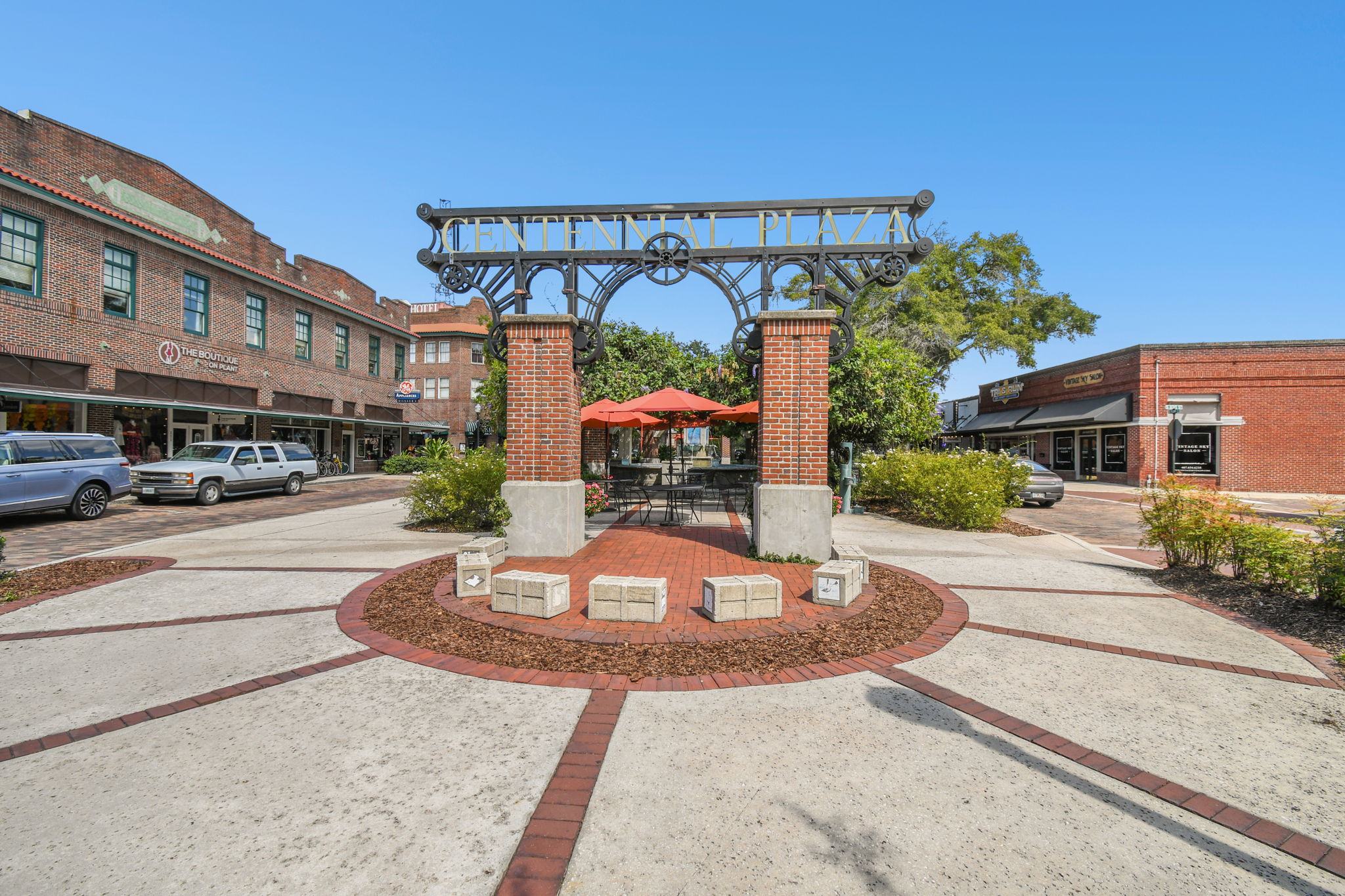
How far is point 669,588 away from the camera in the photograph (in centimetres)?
602

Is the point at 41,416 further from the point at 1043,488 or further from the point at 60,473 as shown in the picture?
the point at 1043,488

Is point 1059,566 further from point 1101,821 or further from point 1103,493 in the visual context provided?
point 1103,493

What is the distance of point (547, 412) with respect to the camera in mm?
7652

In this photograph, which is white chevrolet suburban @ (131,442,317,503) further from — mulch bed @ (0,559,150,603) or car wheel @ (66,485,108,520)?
mulch bed @ (0,559,150,603)

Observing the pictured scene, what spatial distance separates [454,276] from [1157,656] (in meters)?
8.64

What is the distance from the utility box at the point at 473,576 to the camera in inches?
→ 223

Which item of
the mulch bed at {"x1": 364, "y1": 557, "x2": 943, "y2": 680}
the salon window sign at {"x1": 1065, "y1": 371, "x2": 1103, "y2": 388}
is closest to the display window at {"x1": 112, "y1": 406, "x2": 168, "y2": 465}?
the mulch bed at {"x1": 364, "y1": 557, "x2": 943, "y2": 680}

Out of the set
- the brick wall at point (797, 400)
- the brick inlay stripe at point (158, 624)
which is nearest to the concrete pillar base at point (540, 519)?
the brick inlay stripe at point (158, 624)

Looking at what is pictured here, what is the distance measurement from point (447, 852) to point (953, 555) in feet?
26.1

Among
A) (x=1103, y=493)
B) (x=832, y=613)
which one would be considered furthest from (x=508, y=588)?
(x=1103, y=493)

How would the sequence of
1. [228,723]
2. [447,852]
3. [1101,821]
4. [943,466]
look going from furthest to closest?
[943,466]
[228,723]
[1101,821]
[447,852]

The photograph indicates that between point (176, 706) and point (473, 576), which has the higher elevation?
point (473, 576)

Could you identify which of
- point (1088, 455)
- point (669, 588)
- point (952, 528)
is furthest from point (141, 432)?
point (1088, 455)

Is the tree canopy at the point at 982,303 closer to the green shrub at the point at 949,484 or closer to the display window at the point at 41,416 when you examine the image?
the green shrub at the point at 949,484
